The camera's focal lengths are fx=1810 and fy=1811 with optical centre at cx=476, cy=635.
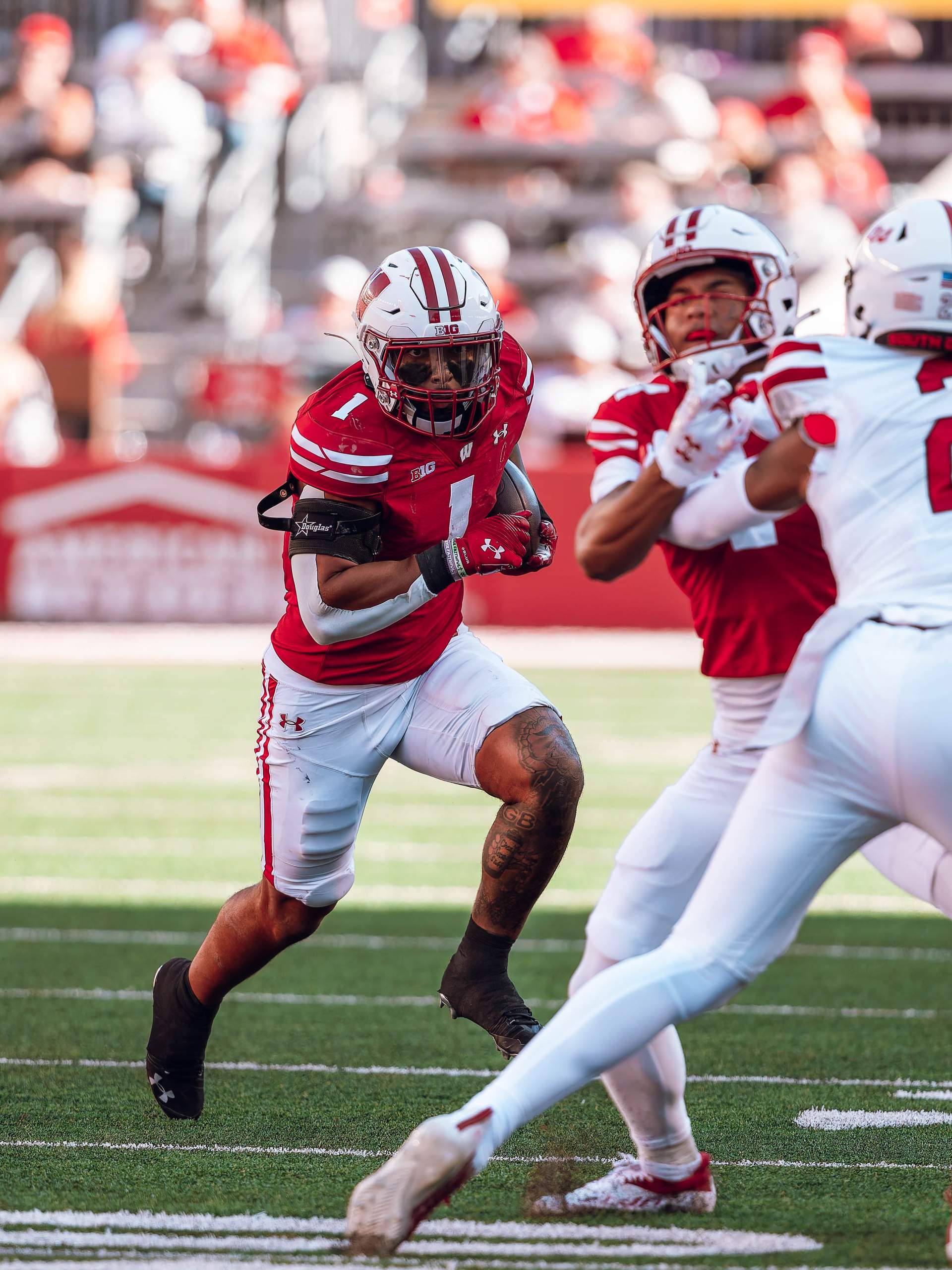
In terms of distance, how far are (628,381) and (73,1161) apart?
45.2 feet

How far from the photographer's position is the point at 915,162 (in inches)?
788

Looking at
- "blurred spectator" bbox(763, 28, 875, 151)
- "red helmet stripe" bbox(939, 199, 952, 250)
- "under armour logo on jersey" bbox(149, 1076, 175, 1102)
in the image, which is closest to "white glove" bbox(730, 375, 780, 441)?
"red helmet stripe" bbox(939, 199, 952, 250)

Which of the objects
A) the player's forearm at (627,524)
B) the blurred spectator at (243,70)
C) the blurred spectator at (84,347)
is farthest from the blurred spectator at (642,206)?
the player's forearm at (627,524)

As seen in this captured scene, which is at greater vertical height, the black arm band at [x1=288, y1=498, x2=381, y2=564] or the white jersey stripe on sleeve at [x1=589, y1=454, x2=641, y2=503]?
the white jersey stripe on sleeve at [x1=589, y1=454, x2=641, y2=503]

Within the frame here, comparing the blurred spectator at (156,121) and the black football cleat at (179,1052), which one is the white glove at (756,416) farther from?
the blurred spectator at (156,121)

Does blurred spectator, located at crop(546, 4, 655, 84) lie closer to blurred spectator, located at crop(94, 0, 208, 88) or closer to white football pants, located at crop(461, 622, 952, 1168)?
blurred spectator, located at crop(94, 0, 208, 88)

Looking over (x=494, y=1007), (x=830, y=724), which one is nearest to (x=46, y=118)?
(x=494, y=1007)

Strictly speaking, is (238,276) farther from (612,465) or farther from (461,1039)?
(612,465)

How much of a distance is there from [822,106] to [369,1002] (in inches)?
631

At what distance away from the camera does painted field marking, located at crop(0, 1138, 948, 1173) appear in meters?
3.58

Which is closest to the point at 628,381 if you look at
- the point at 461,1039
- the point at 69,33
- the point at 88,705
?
the point at 88,705

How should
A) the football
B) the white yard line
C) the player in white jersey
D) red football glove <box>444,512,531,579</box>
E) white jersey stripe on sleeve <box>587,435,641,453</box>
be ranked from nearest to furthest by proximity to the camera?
the player in white jersey, white jersey stripe on sleeve <box>587,435,641,453</box>, red football glove <box>444,512,531,579</box>, the football, the white yard line

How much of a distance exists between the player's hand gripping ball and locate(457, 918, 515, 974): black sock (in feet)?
2.66

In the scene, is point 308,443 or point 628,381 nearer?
point 308,443
